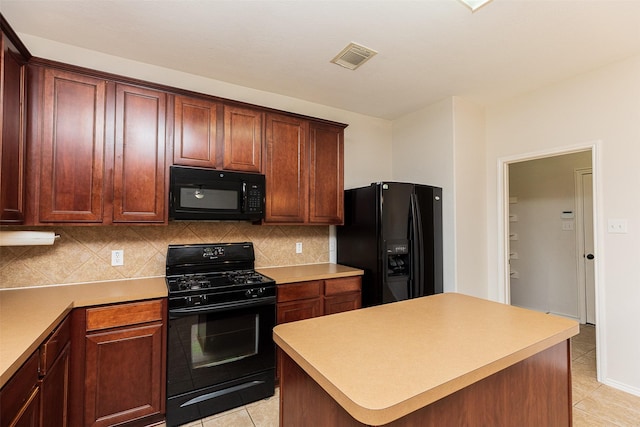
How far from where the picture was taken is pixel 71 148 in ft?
6.66

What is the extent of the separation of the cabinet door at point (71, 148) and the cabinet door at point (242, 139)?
0.85 meters

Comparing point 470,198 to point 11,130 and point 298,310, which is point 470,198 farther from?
point 11,130

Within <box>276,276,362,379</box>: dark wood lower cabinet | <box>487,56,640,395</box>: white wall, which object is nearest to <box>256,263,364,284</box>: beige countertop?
<box>276,276,362,379</box>: dark wood lower cabinet

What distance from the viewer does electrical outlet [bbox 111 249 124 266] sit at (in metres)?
2.40

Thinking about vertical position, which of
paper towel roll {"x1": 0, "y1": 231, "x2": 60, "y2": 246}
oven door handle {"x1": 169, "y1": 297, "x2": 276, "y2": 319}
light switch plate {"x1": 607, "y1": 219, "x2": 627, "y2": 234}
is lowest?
oven door handle {"x1": 169, "y1": 297, "x2": 276, "y2": 319}

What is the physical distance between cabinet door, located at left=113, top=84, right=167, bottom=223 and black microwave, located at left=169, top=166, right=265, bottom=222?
110 mm

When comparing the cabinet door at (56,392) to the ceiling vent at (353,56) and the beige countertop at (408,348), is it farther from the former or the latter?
the ceiling vent at (353,56)

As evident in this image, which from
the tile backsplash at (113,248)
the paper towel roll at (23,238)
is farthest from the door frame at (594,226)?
the paper towel roll at (23,238)

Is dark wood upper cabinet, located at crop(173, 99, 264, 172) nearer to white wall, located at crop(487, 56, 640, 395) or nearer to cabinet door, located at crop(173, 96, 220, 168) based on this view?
cabinet door, located at crop(173, 96, 220, 168)

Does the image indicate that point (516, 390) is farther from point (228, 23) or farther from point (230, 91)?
point (230, 91)

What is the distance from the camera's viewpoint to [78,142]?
2047mm

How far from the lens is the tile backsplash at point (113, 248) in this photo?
214 cm

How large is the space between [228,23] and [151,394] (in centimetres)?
250

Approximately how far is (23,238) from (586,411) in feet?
13.0
